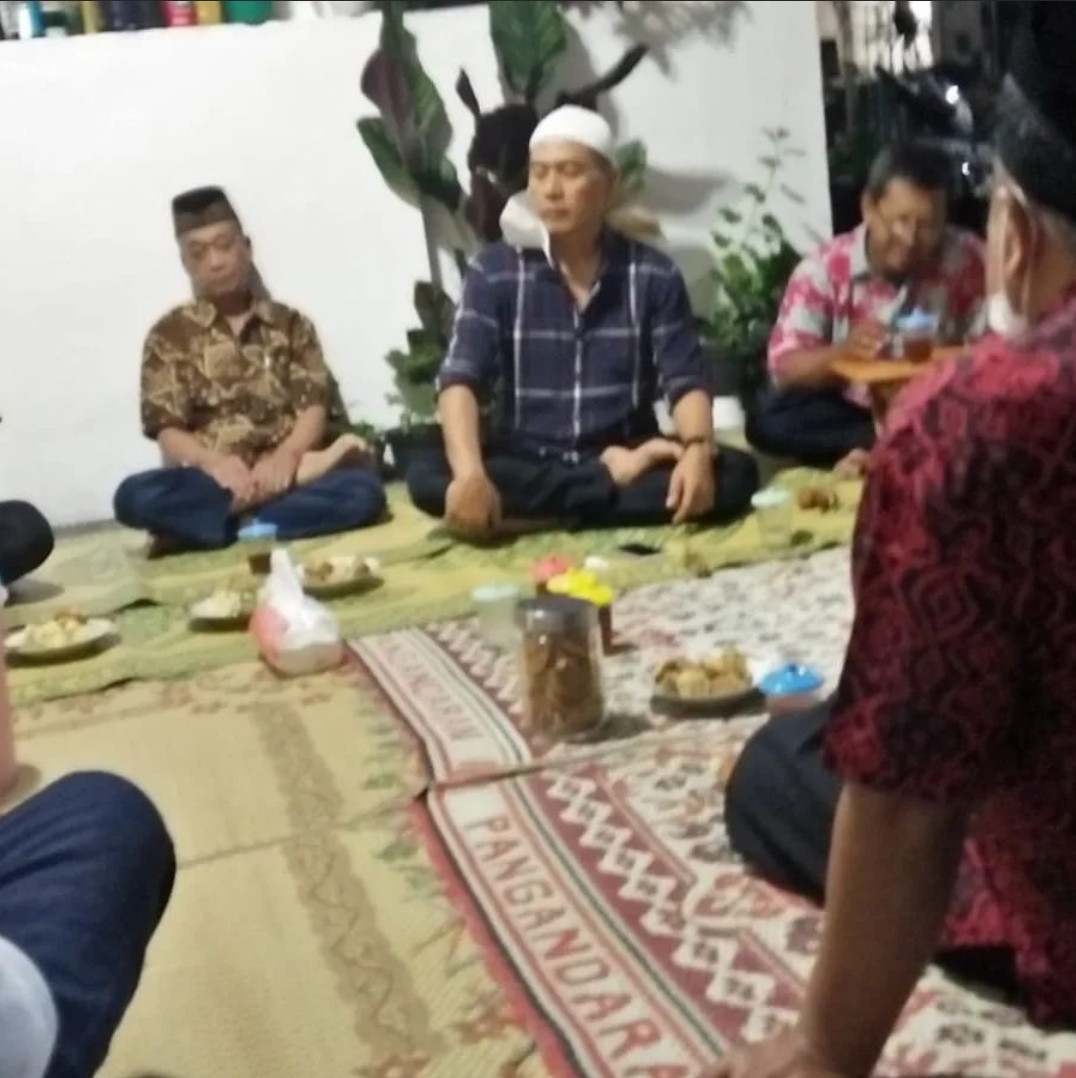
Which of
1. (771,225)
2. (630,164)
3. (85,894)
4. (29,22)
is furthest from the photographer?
(771,225)

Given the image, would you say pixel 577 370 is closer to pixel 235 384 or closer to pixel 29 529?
pixel 235 384

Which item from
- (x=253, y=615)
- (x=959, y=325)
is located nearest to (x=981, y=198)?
(x=959, y=325)

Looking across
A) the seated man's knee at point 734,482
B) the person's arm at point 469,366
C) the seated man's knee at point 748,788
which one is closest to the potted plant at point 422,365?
the person's arm at point 469,366

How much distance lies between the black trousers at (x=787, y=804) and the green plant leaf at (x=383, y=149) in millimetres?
2163

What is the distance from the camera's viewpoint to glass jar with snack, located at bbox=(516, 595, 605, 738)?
1785mm

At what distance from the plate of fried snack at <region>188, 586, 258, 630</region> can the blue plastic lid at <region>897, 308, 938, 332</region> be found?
1.24 m

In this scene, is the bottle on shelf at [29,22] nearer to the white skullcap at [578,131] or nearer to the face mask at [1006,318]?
the white skullcap at [578,131]

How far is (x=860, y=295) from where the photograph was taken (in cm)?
313

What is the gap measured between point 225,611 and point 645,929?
3.71ft

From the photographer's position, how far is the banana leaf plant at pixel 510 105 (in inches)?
132

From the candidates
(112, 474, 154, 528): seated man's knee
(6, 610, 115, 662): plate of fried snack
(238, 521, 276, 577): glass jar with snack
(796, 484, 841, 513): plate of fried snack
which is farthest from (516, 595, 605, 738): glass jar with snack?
(112, 474, 154, 528): seated man's knee

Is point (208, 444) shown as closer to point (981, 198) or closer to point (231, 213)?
point (231, 213)

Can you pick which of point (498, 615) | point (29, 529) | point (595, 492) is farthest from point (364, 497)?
point (498, 615)

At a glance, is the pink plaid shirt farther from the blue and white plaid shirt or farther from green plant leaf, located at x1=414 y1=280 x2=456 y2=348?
green plant leaf, located at x1=414 y1=280 x2=456 y2=348
